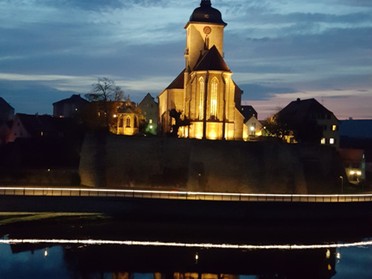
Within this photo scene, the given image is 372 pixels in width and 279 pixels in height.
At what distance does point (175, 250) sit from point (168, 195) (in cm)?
863

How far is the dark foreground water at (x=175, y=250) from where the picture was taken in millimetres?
29203

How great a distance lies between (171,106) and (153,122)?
1578 cm

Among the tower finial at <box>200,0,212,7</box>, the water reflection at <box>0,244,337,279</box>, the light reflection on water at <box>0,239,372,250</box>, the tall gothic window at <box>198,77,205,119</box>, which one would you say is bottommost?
the water reflection at <box>0,244,337,279</box>

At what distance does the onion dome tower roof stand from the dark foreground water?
81.9ft

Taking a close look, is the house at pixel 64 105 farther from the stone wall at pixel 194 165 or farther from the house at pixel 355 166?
the stone wall at pixel 194 165

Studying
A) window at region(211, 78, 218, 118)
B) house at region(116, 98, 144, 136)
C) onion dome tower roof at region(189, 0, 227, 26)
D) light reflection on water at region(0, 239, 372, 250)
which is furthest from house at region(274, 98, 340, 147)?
light reflection on water at region(0, 239, 372, 250)

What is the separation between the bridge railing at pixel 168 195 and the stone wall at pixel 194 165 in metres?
2.76

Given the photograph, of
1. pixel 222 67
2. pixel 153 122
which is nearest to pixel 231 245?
pixel 222 67

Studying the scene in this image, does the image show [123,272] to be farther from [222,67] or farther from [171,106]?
[171,106]

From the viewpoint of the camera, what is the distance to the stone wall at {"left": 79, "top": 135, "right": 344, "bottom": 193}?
4547 cm

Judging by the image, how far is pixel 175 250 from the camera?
108 ft

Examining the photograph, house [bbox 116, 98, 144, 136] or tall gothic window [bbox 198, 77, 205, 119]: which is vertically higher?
tall gothic window [bbox 198, 77, 205, 119]

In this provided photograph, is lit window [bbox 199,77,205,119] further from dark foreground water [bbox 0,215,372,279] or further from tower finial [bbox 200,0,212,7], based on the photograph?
dark foreground water [bbox 0,215,372,279]

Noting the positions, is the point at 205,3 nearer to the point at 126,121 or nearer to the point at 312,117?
the point at 126,121
